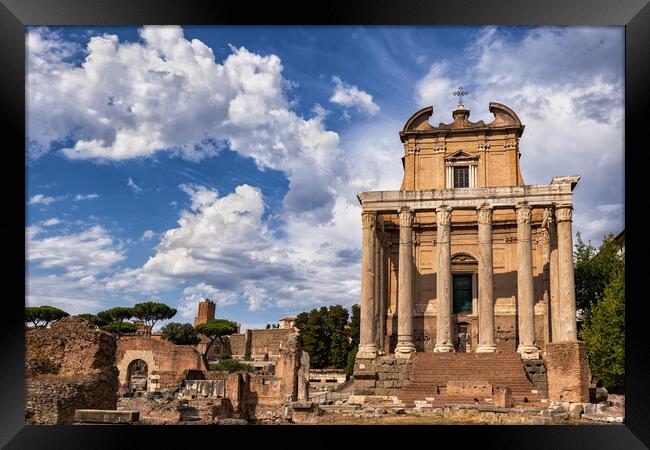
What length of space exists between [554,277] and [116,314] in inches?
2451

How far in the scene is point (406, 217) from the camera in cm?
3253

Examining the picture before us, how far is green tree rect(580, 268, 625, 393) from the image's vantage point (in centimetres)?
2933

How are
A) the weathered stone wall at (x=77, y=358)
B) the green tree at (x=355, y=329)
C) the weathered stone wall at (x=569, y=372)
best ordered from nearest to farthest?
the weathered stone wall at (x=77, y=358) → the weathered stone wall at (x=569, y=372) → the green tree at (x=355, y=329)

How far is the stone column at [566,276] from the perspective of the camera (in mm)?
29789

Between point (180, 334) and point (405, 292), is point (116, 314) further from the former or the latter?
point (405, 292)

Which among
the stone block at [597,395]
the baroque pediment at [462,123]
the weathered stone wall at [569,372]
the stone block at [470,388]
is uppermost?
the baroque pediment at [462,123]

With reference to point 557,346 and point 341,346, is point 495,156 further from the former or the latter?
point 341,346

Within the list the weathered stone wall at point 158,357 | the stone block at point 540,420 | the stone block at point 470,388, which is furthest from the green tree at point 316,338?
the stone block at point 540,420

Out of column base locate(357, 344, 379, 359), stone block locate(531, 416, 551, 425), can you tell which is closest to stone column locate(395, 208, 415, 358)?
column base locate(357, 344, 379, 359)

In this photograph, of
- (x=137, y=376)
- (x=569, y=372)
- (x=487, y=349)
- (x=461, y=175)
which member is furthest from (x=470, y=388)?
(x=137, y=376)

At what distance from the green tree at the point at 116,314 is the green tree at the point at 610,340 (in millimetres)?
62175

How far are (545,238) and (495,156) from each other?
5.06 m

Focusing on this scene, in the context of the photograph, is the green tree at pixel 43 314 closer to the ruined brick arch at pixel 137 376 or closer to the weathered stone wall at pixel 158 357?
the ruined brick arch at pixel 137 376
